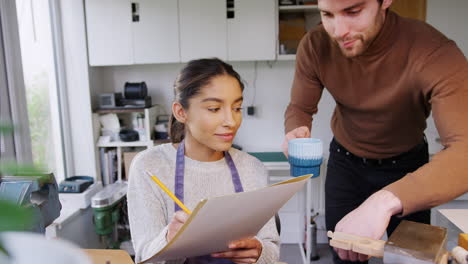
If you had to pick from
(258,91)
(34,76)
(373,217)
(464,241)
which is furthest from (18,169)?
(258,91)

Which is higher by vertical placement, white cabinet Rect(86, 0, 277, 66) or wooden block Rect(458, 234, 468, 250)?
white cabinet Rect(86, 0, 277, 66)

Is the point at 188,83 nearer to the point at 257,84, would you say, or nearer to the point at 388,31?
the point at 388,31

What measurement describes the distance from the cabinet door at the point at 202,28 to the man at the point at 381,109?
1.36 m

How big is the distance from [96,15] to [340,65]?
2123 millimetres

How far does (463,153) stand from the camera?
81 centimetres

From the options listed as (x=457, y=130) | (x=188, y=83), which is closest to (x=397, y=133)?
(x=457, y=130)

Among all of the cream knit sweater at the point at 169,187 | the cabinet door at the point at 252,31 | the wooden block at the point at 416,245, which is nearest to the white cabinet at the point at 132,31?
the cabinet door at the point at 252,31

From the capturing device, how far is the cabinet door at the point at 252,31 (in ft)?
8.74

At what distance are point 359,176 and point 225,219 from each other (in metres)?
0.94

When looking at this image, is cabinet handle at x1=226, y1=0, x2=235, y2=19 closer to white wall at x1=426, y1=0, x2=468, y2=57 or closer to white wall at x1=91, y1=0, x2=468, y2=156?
white wall at x1=91, y1=0, x2=468, y2=156

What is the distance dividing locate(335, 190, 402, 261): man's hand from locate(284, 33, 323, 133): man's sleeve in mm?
670

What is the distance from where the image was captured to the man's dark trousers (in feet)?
4.61

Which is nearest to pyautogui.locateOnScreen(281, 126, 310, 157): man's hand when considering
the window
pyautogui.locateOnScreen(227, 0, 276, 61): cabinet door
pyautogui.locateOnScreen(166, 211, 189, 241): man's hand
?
pyautogui.locateOnScreen(166, 211, 189, 241): man's hand

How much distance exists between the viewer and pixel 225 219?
0.73 meters
